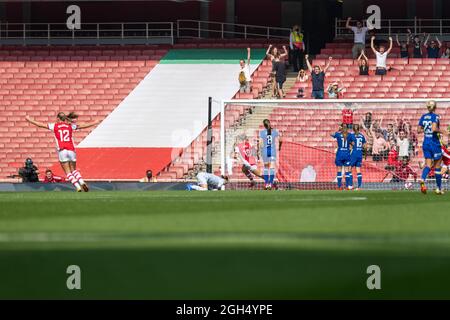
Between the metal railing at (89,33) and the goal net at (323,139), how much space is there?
11.0 m

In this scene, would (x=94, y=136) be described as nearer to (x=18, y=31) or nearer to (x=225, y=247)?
(x=18, y=31)

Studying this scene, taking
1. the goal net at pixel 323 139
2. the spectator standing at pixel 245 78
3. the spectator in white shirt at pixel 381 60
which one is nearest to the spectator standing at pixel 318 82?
the goal net at pixel 323 139

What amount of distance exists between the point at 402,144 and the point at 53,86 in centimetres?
1559

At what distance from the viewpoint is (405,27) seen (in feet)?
165

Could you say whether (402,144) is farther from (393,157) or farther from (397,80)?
(397,80)

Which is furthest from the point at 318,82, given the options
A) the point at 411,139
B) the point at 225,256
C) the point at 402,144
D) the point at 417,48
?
the point at 225,256

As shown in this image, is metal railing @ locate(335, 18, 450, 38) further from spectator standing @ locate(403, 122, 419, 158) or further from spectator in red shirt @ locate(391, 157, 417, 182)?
spectator in red shirt @ locate(391, 157, 417, 182)

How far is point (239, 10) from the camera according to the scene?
5341cm

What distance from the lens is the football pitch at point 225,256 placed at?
8211 mm

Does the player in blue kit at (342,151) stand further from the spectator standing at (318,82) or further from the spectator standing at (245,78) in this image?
the spectator standing at (245,78)

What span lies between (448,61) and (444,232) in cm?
3192

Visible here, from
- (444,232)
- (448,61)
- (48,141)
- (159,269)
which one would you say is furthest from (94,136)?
(159,269)
